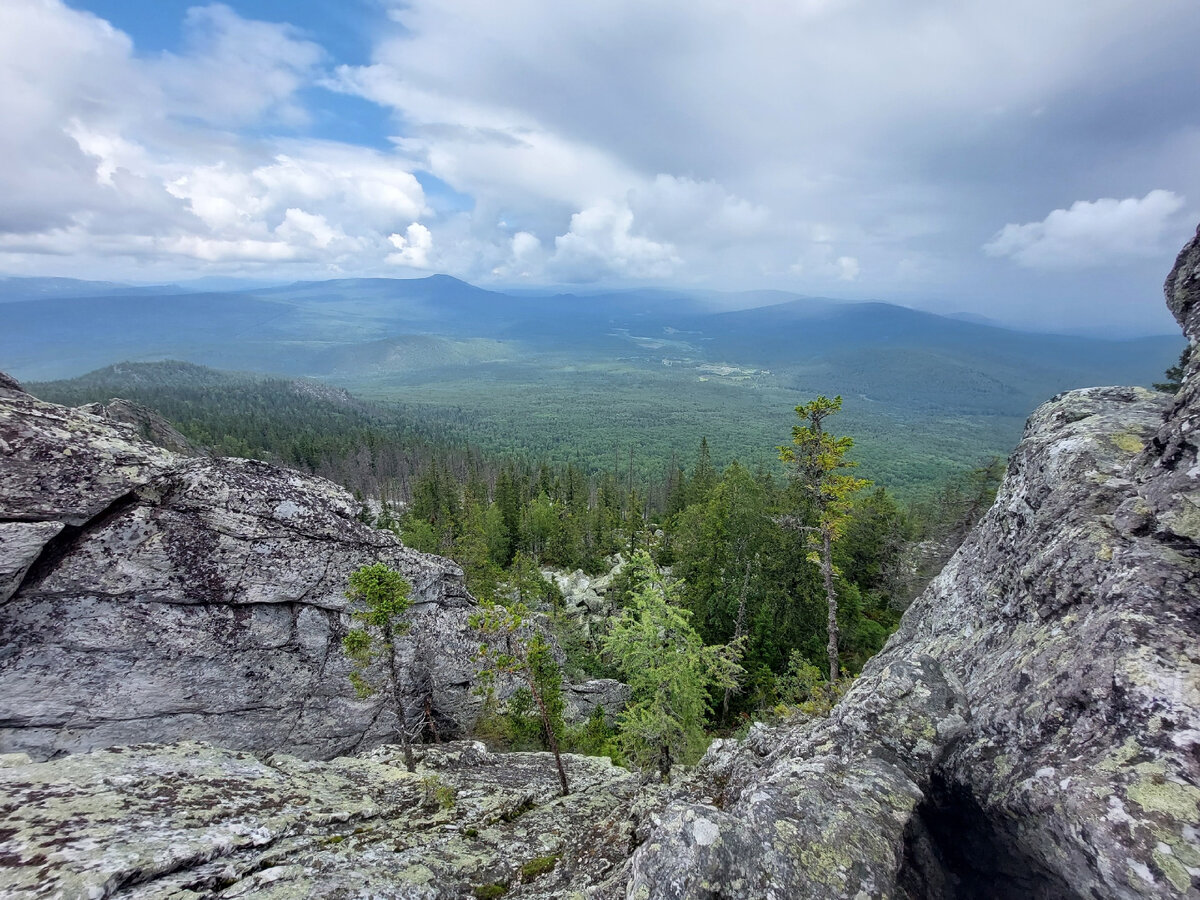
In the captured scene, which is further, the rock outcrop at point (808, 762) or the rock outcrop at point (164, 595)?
the rock outcrop at point (164, 595)

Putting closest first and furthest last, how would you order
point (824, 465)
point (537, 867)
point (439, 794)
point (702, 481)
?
point (537, 867) < point (439, 794) < point (824, 465) < point (702, 481)

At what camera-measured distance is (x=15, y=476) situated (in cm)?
1179

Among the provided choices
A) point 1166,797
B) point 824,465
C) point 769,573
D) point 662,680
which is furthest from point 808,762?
point 769,573

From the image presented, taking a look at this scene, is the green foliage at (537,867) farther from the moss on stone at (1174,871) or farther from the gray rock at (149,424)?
the gray rock at (149,424)

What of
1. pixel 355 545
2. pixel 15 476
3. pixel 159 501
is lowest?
pixel 355 545

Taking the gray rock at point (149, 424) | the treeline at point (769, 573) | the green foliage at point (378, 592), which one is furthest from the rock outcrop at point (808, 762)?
the gray rock at point (149, 424)

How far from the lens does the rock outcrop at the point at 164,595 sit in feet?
39.2

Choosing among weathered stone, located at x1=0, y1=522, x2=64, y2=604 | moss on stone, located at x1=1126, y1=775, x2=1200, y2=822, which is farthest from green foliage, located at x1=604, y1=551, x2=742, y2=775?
weathered stone, located at x1=0, y1=522, x2=64, y2=604

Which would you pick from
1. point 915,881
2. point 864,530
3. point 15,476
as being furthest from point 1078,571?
point 864,530

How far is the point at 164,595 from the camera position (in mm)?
13422

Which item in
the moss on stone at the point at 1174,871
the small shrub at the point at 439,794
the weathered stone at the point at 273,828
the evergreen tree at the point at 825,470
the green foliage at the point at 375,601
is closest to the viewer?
the moss on stone at the point at 1174,871

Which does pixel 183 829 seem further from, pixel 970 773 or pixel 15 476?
pixel 970 773

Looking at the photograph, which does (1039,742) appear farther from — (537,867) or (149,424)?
(149,424)

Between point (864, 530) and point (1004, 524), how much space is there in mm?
31466
